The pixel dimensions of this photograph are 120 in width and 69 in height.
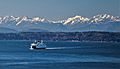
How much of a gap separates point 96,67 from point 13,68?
1077cm

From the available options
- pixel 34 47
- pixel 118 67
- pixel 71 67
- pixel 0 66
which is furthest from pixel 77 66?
pixel 34 47

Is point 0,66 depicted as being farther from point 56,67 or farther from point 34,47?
point 34,47

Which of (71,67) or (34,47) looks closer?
(71,67)

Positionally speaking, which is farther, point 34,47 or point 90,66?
point 34,47

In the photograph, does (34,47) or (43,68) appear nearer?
(43,68)

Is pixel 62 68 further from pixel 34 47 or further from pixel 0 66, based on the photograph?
pixel 34 47

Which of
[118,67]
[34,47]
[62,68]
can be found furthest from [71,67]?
[34,47]

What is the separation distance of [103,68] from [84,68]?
2449 millimetres

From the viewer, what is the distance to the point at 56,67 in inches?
2594

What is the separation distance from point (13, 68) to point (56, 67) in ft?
19.1

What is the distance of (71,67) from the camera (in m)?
65.4

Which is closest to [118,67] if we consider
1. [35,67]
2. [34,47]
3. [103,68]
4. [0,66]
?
[103,68]

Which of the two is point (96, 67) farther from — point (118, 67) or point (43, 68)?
point (43, 68)

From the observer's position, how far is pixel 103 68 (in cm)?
6356
